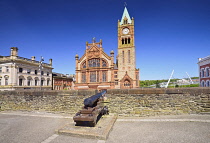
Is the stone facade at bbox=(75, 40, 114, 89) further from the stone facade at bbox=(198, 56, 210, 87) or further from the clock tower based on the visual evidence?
the stone facade at bbox=(198, 56, 210, 87)

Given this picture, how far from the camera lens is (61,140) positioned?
411 cm

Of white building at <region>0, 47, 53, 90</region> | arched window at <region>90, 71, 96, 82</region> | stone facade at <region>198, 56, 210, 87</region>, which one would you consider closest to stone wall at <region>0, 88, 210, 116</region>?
white building at <region>0, 47, 53, 90</region>

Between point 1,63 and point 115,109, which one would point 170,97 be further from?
point 1,63

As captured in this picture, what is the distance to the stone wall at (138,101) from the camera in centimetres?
670

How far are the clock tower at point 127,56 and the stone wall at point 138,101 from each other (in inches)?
912

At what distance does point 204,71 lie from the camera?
26.9 meters

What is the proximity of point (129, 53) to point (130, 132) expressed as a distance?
28.8 m

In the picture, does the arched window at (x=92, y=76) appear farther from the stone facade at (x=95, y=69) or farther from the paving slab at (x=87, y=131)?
the paving slab at (x=87, y=131)

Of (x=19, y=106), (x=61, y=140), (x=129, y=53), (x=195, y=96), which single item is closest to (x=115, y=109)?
(x=61, y=140)

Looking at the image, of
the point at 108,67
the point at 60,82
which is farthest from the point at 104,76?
the point at 60,82

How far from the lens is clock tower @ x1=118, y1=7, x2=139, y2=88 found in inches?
1203

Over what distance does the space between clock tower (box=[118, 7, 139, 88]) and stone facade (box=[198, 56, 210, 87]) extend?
15.0m

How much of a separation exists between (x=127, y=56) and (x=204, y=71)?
1823 centimetres

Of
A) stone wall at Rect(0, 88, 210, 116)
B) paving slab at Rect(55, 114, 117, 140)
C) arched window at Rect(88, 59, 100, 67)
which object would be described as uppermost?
arched window at Rect(88, 59, 100, 67)
